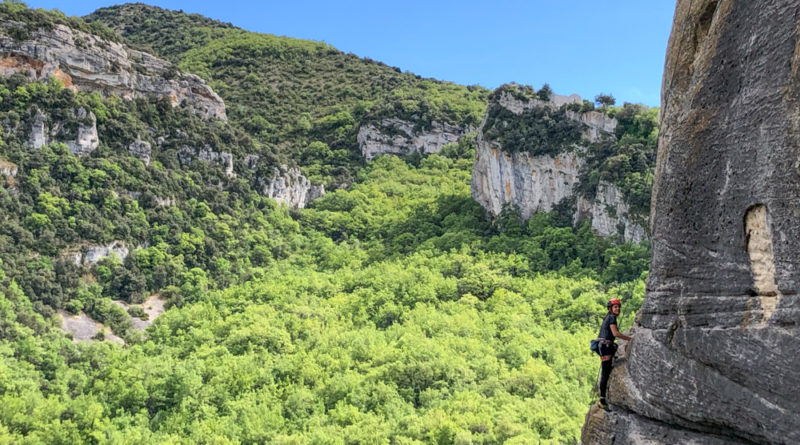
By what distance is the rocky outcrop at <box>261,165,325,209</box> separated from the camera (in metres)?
90.5

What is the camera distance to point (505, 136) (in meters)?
72.8

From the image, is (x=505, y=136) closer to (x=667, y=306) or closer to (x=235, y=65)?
(x=667, y=306)

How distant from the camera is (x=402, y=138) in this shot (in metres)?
115

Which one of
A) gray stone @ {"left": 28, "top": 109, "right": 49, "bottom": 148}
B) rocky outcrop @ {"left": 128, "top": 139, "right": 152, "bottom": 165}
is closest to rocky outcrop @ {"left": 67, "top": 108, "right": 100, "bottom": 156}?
gray stone @ {"left": 28, "top": 109, "right": 49, "bottom": 148}

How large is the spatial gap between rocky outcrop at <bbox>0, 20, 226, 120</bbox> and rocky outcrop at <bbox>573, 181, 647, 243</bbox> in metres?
57.3

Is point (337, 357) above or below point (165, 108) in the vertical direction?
below

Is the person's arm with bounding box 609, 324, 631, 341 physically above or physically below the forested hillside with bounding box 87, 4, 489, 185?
below

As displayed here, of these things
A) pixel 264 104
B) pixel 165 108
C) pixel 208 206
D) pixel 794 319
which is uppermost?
pixel 264 104

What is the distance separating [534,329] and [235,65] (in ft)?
387

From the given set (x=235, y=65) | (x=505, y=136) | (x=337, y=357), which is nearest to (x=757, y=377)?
(x=337, y=357)

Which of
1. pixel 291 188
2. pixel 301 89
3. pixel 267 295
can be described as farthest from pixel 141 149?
pixel 301 89

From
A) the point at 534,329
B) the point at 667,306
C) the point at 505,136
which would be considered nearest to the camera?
the point at 667,306

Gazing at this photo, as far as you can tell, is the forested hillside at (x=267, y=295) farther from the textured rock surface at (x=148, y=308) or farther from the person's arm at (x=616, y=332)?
the person's arm at (x=616, y=332)

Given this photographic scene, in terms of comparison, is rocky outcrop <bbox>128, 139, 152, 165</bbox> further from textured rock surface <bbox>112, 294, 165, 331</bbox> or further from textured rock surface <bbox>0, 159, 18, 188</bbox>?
textured rock surface <bbox>112, 294, 165, 331</bbox>
